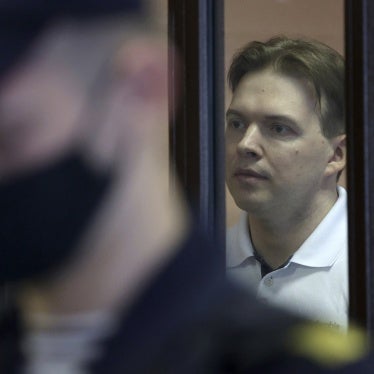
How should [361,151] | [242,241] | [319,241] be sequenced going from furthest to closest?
[242,241], [319,241], [361,151]

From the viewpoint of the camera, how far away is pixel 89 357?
2.07 ft

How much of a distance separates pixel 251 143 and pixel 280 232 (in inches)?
6.8

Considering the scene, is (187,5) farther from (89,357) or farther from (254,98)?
(89,357)

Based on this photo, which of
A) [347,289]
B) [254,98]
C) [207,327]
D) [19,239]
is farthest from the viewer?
[254,98]

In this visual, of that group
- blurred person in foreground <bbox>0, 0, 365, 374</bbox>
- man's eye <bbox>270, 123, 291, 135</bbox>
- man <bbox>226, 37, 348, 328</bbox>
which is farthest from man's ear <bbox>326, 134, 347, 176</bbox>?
blurred person in foreground <bbox>0, 0, 365, 374</bbox>

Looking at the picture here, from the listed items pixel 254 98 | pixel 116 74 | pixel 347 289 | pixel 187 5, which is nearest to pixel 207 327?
pixel 116 74

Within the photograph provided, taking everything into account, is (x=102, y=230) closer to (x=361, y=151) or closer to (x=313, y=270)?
(x=361, y=151)

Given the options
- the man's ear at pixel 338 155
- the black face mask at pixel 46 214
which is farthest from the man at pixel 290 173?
the black face mask at pixel 46 214

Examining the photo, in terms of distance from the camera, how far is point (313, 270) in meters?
2.03

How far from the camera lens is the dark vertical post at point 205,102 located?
7.13ft

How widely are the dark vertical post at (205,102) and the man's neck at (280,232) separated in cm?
9

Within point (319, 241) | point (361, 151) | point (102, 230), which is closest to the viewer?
point (102, 230)

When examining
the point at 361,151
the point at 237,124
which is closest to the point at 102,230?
→ the point at 361,151

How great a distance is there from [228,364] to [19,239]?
0.18 m
